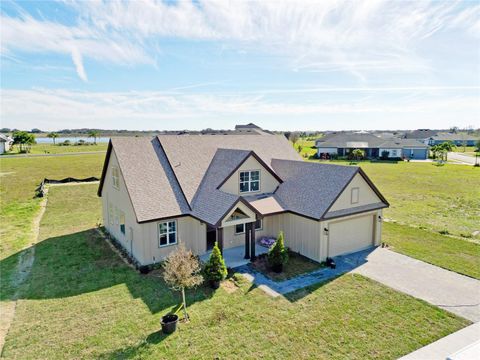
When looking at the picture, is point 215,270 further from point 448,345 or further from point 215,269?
point 448,345

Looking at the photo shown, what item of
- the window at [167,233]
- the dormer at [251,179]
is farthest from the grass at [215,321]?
the dormer at [251,179]

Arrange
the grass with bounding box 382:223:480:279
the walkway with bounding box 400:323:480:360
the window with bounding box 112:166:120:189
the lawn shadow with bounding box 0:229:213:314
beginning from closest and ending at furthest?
the walkway with bounding box 400:323:480:360 < the lawn shadow with bounding box 0:229:213:314 < the grass with bounding box 382:223:480:279 < the window with bounding box 112:166:120:189

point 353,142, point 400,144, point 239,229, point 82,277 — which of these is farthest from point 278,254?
point 400,144

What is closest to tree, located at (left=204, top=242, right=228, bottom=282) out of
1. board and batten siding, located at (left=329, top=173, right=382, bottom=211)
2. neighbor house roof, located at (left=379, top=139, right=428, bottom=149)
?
board and batten siding, located at (left=329, top=173, right=382, bottom=211)

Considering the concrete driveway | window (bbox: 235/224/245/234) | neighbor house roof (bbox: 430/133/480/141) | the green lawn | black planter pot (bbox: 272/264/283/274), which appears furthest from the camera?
neighbor house roof (bbox: 430/133/480/141)

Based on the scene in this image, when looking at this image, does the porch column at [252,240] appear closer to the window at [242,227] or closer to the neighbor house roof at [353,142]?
the window at [242,227]

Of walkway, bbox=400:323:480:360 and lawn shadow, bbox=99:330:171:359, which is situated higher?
walkway, bbox=400:323:480:360

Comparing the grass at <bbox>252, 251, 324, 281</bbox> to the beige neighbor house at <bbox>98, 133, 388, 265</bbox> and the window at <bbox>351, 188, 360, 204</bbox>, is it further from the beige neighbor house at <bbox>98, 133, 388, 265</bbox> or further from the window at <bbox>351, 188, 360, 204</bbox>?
the window at <bbox>351, 188, 360, 204</bbox>
